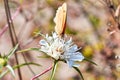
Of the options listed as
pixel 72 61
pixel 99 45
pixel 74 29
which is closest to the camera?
pixel 72 61

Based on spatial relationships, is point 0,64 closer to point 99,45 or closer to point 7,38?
point 99,45

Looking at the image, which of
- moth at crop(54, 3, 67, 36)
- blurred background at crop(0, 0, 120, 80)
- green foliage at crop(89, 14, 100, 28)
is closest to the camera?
moth at crop(54, 3, 67, 36)

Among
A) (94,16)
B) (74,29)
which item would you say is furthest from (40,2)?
(74,29)

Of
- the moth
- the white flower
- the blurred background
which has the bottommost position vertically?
the blurred background

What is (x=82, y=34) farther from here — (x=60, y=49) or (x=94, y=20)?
(x=60, y=49)

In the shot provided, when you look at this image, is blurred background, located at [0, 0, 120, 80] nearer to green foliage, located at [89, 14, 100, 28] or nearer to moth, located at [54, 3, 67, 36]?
green foliage, located at [89, 14, 100, 28]

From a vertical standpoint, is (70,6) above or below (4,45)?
above

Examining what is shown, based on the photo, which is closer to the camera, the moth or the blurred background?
the moth

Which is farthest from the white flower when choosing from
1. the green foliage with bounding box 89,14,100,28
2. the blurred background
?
the green foliage with bounding box 89,14,100,28

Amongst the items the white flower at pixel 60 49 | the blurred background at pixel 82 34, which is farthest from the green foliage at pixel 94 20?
the white flower at pixel 60 49
